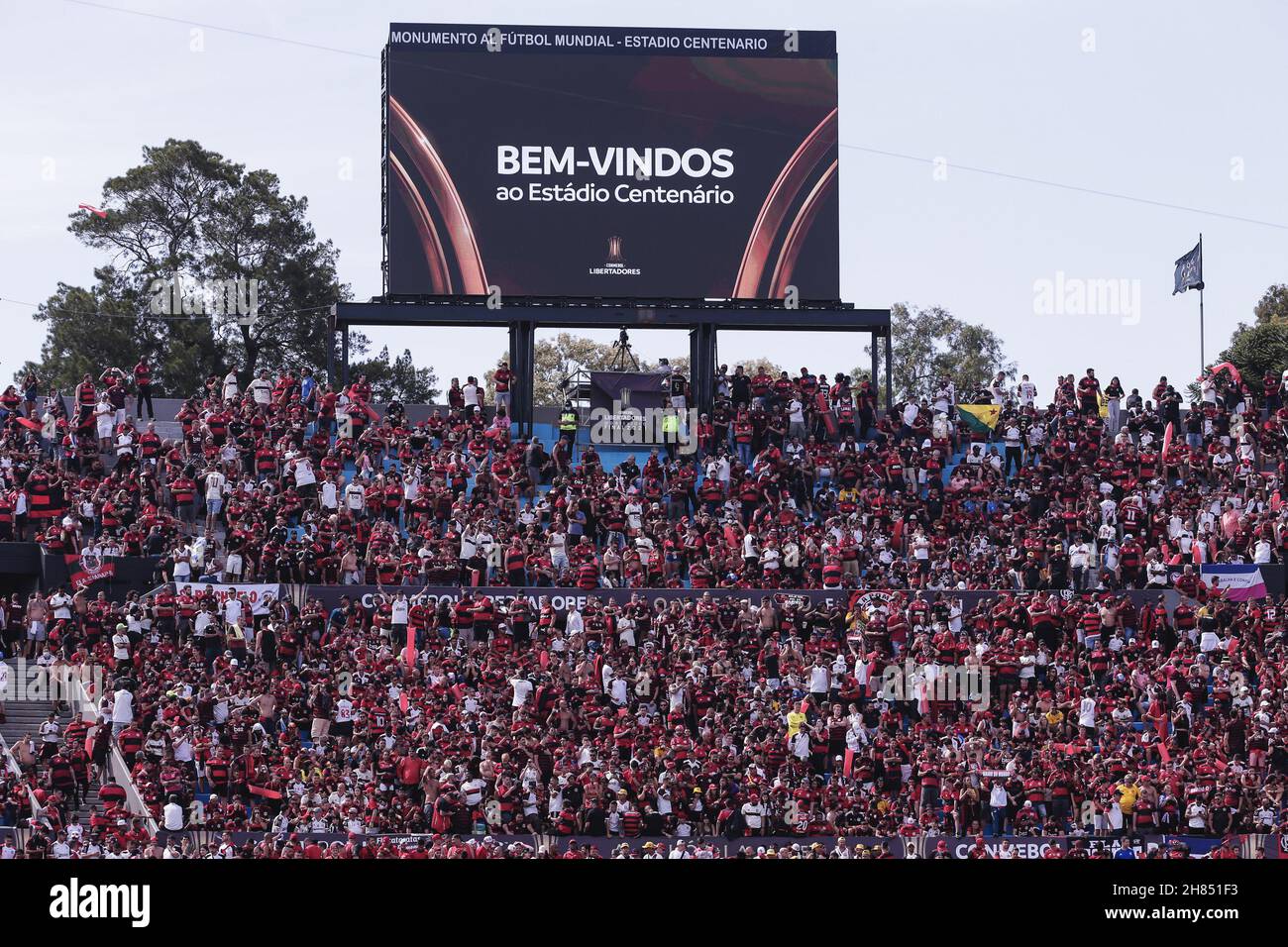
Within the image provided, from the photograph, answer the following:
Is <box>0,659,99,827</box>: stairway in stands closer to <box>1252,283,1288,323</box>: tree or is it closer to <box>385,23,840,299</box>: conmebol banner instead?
<box>385,23,840,299</box>: conmebol banner

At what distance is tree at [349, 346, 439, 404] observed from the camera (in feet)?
194

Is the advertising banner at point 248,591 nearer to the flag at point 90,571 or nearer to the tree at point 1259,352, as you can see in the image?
the flag at point 90,571

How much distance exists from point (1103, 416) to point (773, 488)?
8.01m

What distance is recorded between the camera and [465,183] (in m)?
35.7

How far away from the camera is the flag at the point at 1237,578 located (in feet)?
101

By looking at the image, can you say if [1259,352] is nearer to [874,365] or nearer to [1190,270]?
[1190,270]

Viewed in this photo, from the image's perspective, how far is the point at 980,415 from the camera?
3678cm

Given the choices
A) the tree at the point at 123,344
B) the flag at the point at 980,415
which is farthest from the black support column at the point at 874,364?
the tree at the point at 123,344

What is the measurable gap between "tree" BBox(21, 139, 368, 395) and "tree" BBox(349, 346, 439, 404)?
2.05 meters

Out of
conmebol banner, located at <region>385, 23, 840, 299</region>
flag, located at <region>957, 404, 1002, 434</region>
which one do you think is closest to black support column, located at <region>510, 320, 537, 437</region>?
conmebol banner, located at <region>385, 23, 840, 299</region>

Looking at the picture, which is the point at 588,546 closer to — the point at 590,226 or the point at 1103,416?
the point at 590,226
